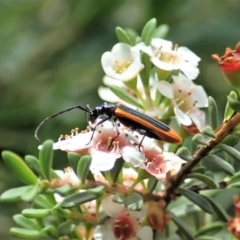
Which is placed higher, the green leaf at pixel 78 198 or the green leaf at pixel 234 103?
the green leaf at pixel 234 103

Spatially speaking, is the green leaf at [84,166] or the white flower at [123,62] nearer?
the green leaf at [84,166]

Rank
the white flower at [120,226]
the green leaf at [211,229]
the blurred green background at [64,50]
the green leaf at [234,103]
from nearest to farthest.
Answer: the green leaf at [234,103] → the white flower at [120,226] → the green leaf at [211,229] → the blurred green background at [64,50]

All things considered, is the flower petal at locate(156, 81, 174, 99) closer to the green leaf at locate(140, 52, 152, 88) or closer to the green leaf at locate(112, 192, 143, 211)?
the green leaf at locate(140, 52, 152, 88)

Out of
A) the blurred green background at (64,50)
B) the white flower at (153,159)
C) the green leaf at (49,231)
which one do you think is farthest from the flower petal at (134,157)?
the blurred green background at (64,50)

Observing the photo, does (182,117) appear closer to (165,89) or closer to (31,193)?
(165,89)

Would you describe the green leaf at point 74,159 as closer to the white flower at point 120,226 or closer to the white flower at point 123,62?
the white flower at point 120,226

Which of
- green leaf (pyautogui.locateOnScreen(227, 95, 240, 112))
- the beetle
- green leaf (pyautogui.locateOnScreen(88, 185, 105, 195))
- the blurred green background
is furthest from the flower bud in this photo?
the blurred green background

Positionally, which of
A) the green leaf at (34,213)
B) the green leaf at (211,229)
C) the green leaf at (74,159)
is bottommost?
the green leaf at (211,229)
